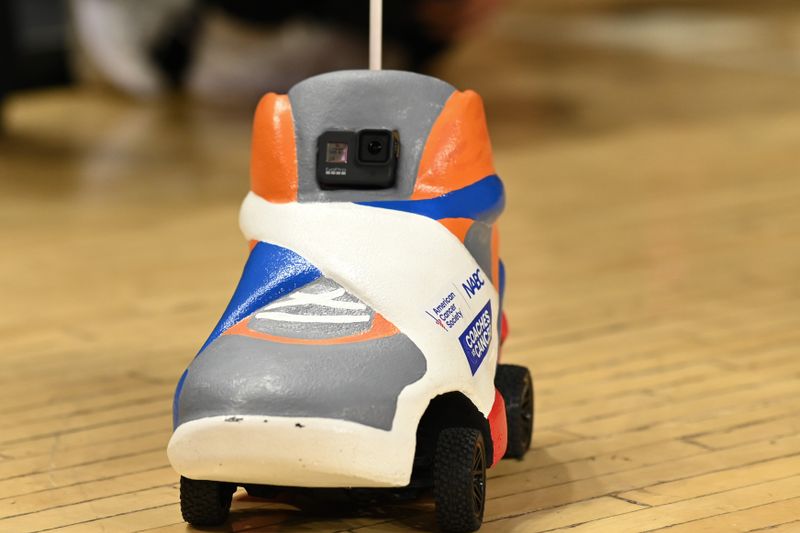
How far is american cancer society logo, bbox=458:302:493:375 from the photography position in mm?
2453

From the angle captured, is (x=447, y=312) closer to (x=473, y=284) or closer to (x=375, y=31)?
(x=473, y=284)

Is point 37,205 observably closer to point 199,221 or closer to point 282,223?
point 199,221

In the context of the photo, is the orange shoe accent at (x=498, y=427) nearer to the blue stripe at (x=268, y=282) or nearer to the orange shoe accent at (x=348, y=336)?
the orange shoe accent at (x=348, y=336)

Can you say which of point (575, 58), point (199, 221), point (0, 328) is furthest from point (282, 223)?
point (575, 58)

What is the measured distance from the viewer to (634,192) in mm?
5461

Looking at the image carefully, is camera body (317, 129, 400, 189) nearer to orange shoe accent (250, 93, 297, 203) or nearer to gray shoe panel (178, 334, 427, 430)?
orange shoe accent (250, 93, 297, 203)

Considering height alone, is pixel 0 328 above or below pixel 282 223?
below

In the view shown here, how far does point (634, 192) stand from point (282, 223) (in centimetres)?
309

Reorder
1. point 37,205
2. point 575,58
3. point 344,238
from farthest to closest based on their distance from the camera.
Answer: point 575,58
point 37,205
point 344,238

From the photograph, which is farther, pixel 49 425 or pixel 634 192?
pixel 634 192

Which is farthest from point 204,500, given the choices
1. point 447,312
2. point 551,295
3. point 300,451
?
point 551,295

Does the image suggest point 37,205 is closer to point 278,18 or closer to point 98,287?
point 98,287

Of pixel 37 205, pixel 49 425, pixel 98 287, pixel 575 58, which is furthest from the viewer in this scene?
pixel 575 58

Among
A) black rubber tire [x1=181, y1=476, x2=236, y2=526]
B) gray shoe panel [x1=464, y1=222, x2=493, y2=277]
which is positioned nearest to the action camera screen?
gray shoe panel [x1=464, y1=222, x2=493, y2=277]
